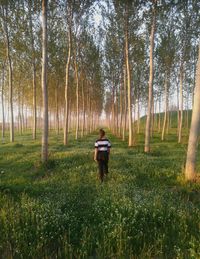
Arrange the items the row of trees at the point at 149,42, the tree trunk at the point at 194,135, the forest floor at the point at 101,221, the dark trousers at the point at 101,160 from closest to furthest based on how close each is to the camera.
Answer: the forest floor at the point at 101,221 → the tree trunk at the point at 194,135 → the dark trousers at the point at 101,160 → the row of trees at the point at 149,42

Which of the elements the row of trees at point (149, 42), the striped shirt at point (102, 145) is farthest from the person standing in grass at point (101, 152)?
the row of trees at point (149, 42)

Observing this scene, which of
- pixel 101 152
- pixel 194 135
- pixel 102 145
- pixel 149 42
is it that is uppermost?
pixel 149 42

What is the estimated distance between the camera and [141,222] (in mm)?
6000

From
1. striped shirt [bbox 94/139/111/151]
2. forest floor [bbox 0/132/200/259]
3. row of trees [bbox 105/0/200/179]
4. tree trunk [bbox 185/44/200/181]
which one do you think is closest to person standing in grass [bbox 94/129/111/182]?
striped shirt [bbox 94/139/111/151]

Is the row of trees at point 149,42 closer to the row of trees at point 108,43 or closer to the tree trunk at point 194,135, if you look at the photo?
the row of trees at point 108,43

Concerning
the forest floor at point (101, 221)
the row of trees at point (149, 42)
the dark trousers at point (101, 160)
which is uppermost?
the row of trees at point (149, 42)

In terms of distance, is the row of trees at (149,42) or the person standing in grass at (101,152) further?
the row of trees at (149,42)

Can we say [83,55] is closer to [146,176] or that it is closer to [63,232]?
[146,176]

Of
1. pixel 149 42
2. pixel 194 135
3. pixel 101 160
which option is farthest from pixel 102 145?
pixel 149 42

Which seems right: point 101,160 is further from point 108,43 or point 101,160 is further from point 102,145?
point 108,43

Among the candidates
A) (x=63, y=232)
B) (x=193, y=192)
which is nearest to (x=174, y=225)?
Answer: (x=63, y=232)

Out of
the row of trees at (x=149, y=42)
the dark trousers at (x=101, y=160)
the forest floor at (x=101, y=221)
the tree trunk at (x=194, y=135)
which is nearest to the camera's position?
the forest floor at (x=101, y=221)

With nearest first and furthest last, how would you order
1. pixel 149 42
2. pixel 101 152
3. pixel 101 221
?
pixel 101 221, pixel 101 152, pixel 149 42

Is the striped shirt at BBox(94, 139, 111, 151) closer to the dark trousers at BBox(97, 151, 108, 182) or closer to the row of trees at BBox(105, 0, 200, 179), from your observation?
the dark trousers at BBox(97, 151, 108, 182)
